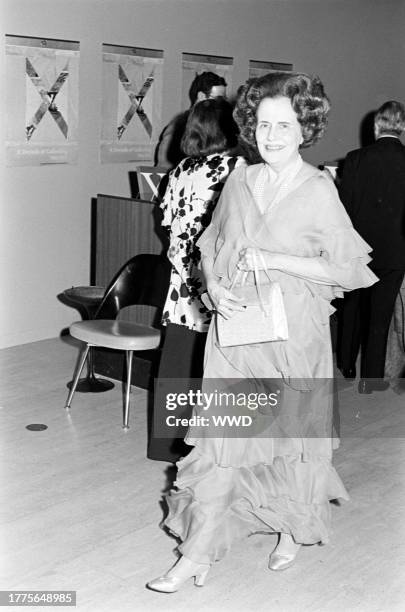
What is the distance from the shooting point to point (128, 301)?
4973 millimetres

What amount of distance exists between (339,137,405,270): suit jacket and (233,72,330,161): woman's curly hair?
2.32 metres

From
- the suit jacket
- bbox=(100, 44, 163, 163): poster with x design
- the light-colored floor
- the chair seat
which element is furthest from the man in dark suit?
bbox=(100, 44, 163, 163): poster with x design

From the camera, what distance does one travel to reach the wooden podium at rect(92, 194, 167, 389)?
533 cm

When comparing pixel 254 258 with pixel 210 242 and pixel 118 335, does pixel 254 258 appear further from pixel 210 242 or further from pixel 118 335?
pixel 118 335

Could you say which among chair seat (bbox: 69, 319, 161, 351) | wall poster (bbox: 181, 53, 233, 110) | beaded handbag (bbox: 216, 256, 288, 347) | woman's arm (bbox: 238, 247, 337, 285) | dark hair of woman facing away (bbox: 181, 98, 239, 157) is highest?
wall poster (bbox: 181, 53, 233, 110)

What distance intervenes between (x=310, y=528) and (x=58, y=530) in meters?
0.97

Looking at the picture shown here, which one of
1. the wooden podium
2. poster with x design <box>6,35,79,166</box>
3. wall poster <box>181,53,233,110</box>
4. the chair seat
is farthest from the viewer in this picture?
wall poster <box>181,53,233,110</box>

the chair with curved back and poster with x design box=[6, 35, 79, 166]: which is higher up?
poster with x design box=[6, 35, 79, 166]

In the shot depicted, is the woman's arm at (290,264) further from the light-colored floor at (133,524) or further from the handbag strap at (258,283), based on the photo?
the light-colored floor at (133,524)

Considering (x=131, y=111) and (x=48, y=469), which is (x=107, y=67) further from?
(x=48, y=469)

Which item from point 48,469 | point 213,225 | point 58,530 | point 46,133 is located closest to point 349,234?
point 213,225

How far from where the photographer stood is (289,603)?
2.96 metres

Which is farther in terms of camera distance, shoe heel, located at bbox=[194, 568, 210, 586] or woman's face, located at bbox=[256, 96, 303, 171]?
shoe heel, located at bbox=[194, 568, 210, 586]

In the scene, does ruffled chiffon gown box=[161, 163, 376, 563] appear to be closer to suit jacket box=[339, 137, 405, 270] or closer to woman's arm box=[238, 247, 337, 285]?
woman's arm box=[238, 247, 337, 285]
